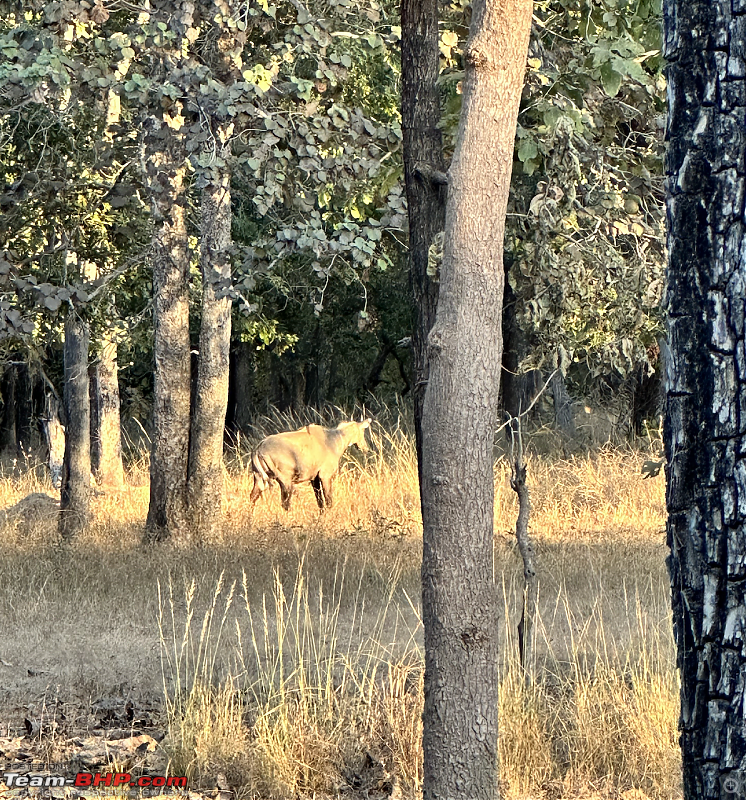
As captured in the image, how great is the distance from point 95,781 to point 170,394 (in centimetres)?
692

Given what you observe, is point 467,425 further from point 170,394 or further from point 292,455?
point 292,455

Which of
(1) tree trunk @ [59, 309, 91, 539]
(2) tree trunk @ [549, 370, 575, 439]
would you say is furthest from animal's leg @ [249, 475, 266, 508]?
(2) tree trunk @ [549, 370, 575, 439]

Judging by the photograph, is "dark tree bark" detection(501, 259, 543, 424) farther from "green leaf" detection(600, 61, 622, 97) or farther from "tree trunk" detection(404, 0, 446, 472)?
"tree trunk" detection(404, 0, 446, 472)

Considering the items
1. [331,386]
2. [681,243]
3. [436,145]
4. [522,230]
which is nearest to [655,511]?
[522,230]

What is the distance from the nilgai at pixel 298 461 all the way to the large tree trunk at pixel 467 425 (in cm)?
920

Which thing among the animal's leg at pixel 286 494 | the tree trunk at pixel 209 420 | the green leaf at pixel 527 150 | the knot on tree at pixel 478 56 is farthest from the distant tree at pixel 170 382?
the knot on tree at pixel 478 56

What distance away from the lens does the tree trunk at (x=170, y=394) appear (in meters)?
11.6

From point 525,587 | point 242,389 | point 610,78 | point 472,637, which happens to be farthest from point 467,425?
point 242,389

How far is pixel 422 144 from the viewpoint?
4801 millimetres

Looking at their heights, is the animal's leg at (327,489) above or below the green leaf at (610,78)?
below

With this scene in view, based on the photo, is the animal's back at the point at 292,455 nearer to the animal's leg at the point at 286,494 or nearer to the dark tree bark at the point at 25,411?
the animal's leg at the point at 286,494

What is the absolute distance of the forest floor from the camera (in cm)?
527

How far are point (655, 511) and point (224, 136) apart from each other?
765cm

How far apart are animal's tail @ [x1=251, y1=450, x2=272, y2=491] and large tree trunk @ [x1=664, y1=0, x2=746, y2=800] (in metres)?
11.7
